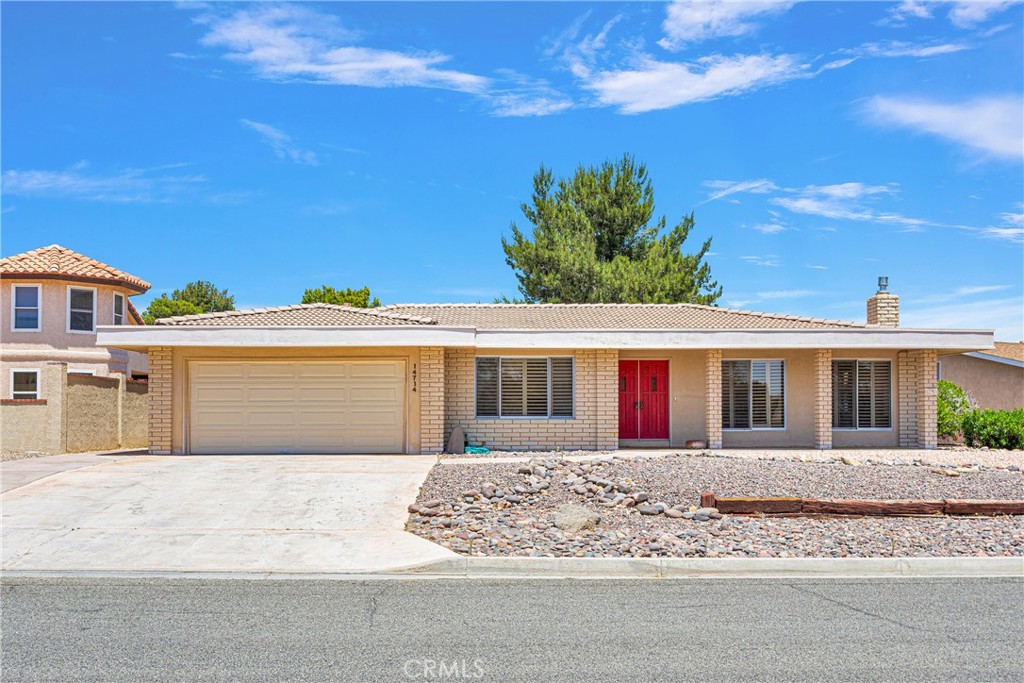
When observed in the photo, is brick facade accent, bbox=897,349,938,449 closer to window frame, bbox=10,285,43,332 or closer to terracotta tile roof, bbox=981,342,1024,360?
terracotta tile roof, bbox=981,342,1024,360

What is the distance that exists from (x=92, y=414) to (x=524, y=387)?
10644mm

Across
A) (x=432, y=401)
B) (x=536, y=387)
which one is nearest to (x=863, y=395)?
(x=536, y=387)

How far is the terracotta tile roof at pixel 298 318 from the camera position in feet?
64.1

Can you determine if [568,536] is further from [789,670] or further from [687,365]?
[687,365]

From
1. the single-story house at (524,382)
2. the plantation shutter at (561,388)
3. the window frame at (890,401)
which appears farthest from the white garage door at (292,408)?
the window frame at (890,401)

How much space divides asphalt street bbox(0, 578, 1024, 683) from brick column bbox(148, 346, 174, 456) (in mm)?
10375

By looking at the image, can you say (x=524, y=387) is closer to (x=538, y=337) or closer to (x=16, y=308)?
(x=538, y=337)

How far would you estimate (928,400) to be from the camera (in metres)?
21.4

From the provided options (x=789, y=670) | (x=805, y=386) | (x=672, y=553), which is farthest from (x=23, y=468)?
(x=805, y=386)

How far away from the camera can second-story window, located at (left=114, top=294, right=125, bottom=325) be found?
27797 mm

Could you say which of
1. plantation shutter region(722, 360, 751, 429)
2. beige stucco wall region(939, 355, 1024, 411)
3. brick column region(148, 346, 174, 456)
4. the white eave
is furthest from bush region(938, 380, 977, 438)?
brick column region(148, 346, 174, 456)

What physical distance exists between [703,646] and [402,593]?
3153 millimetres

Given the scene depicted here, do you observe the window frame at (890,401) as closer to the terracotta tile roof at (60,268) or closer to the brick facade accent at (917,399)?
the brick facade accent at (917,399)

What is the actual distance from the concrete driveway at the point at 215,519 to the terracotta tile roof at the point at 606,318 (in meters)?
6.81
